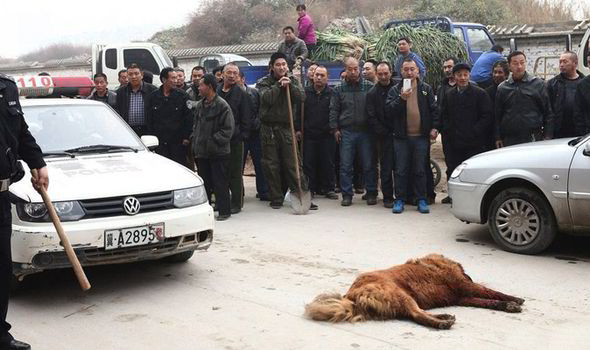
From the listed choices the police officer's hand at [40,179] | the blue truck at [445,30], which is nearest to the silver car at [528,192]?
the police officer's hand at [40,179]

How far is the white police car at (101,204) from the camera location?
5098mm

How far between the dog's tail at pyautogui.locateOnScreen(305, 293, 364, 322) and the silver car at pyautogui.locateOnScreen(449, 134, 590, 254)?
8.80 feet

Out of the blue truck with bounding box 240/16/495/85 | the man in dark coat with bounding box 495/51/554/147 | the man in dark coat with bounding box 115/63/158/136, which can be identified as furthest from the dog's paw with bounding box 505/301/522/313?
the blue truck with bounding box 240/16/495/85

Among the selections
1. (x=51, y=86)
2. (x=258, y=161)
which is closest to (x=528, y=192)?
(x=258, y=161)

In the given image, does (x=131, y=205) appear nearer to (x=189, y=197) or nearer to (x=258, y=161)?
(x=189, y=197)

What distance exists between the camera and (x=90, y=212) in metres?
5.23

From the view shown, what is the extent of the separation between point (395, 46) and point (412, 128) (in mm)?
4288

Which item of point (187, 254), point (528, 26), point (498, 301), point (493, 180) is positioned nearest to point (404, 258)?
point (493, 180)

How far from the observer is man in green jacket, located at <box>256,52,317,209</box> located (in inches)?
361

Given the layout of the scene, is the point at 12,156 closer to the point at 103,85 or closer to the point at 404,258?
the point at 404,258

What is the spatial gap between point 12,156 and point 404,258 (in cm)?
379

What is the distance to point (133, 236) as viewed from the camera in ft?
17.3

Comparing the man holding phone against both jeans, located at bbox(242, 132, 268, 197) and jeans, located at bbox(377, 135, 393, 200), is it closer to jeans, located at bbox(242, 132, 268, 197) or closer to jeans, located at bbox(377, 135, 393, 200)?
jeans, located at bbox(377, 135, 393, 200)

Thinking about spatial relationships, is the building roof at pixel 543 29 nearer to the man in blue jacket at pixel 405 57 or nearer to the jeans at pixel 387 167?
the man in blue jacket at pixel 405 57
